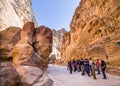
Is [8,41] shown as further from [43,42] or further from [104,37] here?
[104,37]

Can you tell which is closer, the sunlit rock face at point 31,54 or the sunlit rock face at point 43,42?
the sunlit rock face at point 31,54

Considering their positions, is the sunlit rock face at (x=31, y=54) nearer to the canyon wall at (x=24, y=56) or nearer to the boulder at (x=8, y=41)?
the canyon wall at (x=24, y=56)

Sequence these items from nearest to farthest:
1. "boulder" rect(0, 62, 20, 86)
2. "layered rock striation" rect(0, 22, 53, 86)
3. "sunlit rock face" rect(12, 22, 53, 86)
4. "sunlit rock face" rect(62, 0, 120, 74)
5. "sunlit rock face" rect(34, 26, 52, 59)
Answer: "boulder" rect(0, 62, 20, 86) < "layered rock striation" rect(0, 22, 53, 86) < "sunlit rock face" rect(12, 22, 53, 86) < "sunlit rock face" rect(34, 26, 52, 59) < "sunlit rock face" rect(62, 0, 120, 74)

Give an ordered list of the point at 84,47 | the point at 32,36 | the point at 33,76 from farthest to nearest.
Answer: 1. the point at 84,47
2. the point at 32,36
3. the point at 33,76

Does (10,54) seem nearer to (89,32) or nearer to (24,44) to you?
(24,44)

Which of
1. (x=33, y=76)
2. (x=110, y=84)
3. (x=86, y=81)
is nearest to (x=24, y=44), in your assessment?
(x=33, y=76)

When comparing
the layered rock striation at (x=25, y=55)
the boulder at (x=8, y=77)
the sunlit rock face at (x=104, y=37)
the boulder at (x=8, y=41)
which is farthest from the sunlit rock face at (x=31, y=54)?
the sunlit rock face at (x=104, y=37)

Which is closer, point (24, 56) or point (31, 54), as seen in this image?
point (24, 56)

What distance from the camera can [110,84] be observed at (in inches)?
580

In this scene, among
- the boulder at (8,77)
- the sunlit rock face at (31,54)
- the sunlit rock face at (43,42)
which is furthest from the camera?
the sunlit rock face at (43,42)

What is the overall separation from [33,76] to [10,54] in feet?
14.7

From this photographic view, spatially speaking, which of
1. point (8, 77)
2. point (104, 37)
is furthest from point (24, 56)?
point (104, 37)

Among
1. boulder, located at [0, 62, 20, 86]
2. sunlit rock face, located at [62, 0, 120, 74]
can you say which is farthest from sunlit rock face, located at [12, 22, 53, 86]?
sunlit rock face, located at [62, 0, 120, 74]

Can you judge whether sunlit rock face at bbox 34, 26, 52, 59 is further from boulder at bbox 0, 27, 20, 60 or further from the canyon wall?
boulder at bbox 0, 27, 20, 60
